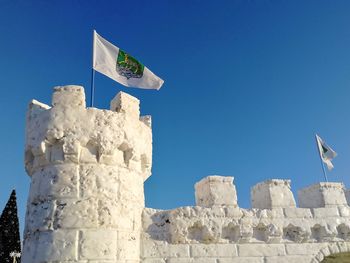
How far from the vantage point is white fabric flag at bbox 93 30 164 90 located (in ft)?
29.7

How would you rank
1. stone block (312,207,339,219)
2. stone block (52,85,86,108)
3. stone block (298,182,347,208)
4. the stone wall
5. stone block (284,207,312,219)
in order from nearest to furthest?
stone block (52,85,86,108)
the stone wall
stone block (284,207,312,219)
stone block (312,207,339,219)
stone block (298,182,347,208)

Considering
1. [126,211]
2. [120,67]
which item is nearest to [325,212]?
[126,211]

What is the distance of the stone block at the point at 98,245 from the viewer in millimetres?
6617

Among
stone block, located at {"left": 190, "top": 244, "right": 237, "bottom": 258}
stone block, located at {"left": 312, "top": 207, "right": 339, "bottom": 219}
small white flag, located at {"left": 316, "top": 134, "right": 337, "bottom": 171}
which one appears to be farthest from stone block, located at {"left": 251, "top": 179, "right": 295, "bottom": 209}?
small white flag, located at {"left": 316, "top": 134, "right": 337, "bottom": 171}

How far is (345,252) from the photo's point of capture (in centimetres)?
912

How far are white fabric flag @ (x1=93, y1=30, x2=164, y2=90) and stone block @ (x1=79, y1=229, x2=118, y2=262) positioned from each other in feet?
12.6

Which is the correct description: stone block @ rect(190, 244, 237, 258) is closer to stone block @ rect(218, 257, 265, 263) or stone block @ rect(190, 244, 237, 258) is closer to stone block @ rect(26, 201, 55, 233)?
stone block @ rect(218, 257, 265, 263)

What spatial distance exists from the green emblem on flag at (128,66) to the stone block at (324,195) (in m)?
5.61

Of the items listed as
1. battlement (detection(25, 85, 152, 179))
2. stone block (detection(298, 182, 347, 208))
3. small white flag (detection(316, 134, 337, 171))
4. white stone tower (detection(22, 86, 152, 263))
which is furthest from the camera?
small white flag (detection(316, 134, 337, 171))

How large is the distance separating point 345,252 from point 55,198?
7.05 meters

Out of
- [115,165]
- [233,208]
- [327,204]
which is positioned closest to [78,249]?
[115,165]

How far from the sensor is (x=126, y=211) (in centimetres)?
738

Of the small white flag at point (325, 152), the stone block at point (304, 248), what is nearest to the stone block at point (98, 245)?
the stone block at point (304, 248)

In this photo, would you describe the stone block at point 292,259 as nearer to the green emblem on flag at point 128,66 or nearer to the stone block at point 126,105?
the stone block at point 126,105
